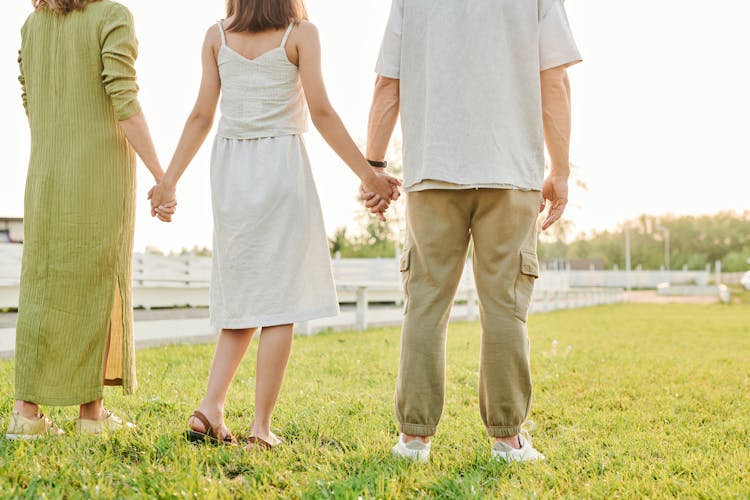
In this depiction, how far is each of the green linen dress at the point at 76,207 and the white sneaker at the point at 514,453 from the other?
5.56 ft

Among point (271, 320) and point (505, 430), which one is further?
point (271, 320)

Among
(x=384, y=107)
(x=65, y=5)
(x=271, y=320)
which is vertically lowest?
(x=271, y=320)

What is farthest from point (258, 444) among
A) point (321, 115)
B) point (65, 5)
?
point (65, 5)

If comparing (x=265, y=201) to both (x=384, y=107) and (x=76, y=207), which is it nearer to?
(x=384, y=107)

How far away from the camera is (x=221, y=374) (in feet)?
9.79

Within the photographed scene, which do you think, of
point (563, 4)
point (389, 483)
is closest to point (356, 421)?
point (389, 483)

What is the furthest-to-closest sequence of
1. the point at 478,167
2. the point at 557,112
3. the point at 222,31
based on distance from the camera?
the point at 222,31, the point at 557,112, the point at 478,167

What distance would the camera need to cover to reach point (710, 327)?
13742 millimetres

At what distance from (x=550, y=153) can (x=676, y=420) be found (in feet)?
6.46

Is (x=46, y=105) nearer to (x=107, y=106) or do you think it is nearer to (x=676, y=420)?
(x=107, y=106)

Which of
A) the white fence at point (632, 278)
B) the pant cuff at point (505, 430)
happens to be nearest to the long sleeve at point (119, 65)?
the pant cuff at point (505, 430)

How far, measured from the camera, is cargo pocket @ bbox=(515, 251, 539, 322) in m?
2.74

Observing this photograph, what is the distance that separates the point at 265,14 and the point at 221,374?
1444 mm

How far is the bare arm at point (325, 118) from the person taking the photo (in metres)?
2.86
